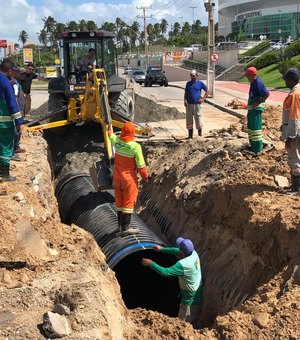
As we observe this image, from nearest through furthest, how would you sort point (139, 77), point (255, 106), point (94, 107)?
point (255, 106), point (94, 107), point (139, 77)

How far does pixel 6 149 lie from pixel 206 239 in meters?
3.52

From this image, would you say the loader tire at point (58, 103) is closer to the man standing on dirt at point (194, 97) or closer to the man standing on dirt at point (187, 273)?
the man standing on dirt at point (194, 97)

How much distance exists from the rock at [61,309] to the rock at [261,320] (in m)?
1.81

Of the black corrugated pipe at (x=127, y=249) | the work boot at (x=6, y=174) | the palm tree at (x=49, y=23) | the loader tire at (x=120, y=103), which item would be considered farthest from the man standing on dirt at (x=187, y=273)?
the palm tree at (x=49, y=23)

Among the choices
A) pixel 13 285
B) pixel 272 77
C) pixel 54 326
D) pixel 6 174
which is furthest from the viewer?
pixel 272 77

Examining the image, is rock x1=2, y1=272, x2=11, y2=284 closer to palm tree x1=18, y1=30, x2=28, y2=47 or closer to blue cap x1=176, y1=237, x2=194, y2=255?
blue cap x1=176, y1=237, x2=194, y2=255

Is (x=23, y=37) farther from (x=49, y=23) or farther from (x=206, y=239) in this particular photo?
(x=206, y=239)

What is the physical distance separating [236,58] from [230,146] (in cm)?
4579

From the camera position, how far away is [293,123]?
6.96 metres

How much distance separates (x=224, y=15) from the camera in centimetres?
9875

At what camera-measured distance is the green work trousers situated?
7582 millimetres

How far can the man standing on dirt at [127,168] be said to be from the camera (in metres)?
6.95

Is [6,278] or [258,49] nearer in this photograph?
[6,278]

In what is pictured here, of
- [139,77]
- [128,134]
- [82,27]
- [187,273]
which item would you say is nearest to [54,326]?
[187,273]
